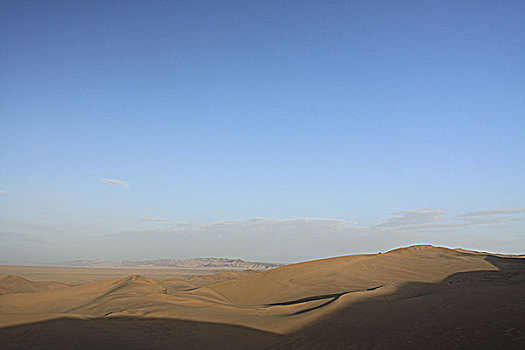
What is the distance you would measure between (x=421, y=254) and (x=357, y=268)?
22.5 ft

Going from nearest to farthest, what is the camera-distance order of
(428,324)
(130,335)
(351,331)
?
1. (428,324)
2. (351,331)
3. (130,335)

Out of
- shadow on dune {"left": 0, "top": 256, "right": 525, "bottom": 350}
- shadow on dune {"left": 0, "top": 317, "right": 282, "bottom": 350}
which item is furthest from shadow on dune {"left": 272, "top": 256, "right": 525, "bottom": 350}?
shadow on dune {"left": 0, "top": 317, "right": 282, "bottom": 350}

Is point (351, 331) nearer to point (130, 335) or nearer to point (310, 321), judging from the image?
point (310, 321)

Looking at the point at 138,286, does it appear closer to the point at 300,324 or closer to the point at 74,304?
the point at 74,304

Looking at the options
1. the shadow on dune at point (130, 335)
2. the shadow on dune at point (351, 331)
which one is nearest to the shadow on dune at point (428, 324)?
the shadow on dune at point (351, 331)

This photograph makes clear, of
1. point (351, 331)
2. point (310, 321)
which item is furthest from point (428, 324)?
point (310, 321)

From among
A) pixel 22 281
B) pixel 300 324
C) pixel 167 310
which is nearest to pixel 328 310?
pixel 300 324

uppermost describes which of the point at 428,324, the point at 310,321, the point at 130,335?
the point at 428,324

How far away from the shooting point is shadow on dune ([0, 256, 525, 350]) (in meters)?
6.88

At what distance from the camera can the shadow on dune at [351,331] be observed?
6.88 m

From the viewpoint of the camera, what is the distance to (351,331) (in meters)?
7.95

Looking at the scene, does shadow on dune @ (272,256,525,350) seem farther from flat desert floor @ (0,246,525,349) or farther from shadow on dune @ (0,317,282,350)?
shadow on dune @ (0,317,282,350)

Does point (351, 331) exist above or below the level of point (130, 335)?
above

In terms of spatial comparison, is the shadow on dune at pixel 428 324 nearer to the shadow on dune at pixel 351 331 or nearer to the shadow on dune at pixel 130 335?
the shadow on dune at pixel 351 331
